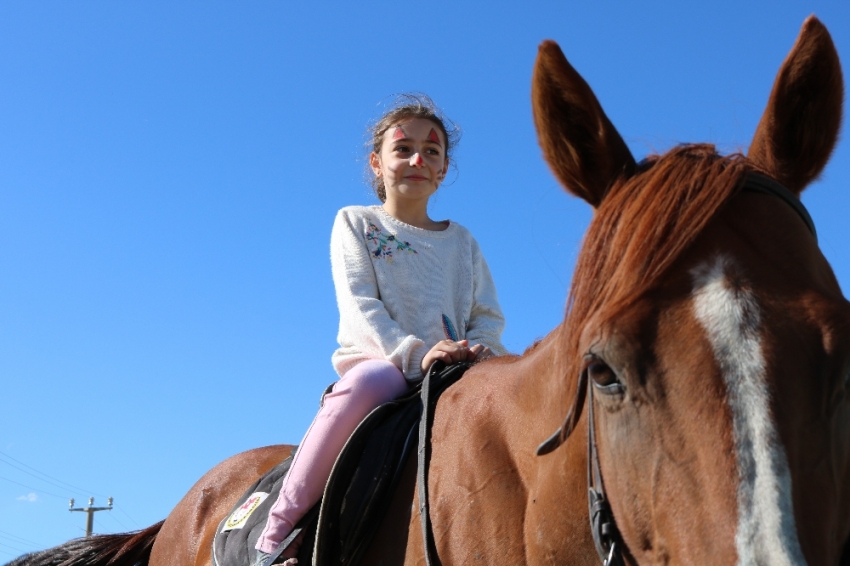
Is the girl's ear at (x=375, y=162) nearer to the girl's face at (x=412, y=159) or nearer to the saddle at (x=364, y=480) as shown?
the girl's face at (x=412, y=159)

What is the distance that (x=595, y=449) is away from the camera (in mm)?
2242

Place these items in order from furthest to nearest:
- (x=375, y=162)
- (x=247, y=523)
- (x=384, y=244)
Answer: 1. (x=375, y=162)
2. (x=384, y=244)
3. (x=247, y=523)

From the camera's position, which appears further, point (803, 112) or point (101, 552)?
point (101, 552)

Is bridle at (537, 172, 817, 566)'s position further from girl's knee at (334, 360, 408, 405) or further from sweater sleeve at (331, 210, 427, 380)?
sweater sleeve at (331, 210, 427, 380)

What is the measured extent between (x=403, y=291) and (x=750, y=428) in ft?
7.95

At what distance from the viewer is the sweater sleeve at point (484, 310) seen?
14.2 feet

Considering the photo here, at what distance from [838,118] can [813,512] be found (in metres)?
1.36

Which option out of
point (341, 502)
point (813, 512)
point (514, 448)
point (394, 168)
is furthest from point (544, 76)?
point (394, 168)

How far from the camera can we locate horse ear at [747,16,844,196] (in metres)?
2.54

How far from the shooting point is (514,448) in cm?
277

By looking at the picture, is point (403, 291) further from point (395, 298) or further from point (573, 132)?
point (573, 132)

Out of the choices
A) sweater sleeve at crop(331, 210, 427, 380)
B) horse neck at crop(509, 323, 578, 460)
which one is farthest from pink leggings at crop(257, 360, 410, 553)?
horse neck at crop(509, 323, 578, 460)

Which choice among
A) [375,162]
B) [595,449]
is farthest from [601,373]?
[375,162]

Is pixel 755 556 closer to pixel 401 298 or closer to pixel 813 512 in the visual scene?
pixel 813 512
